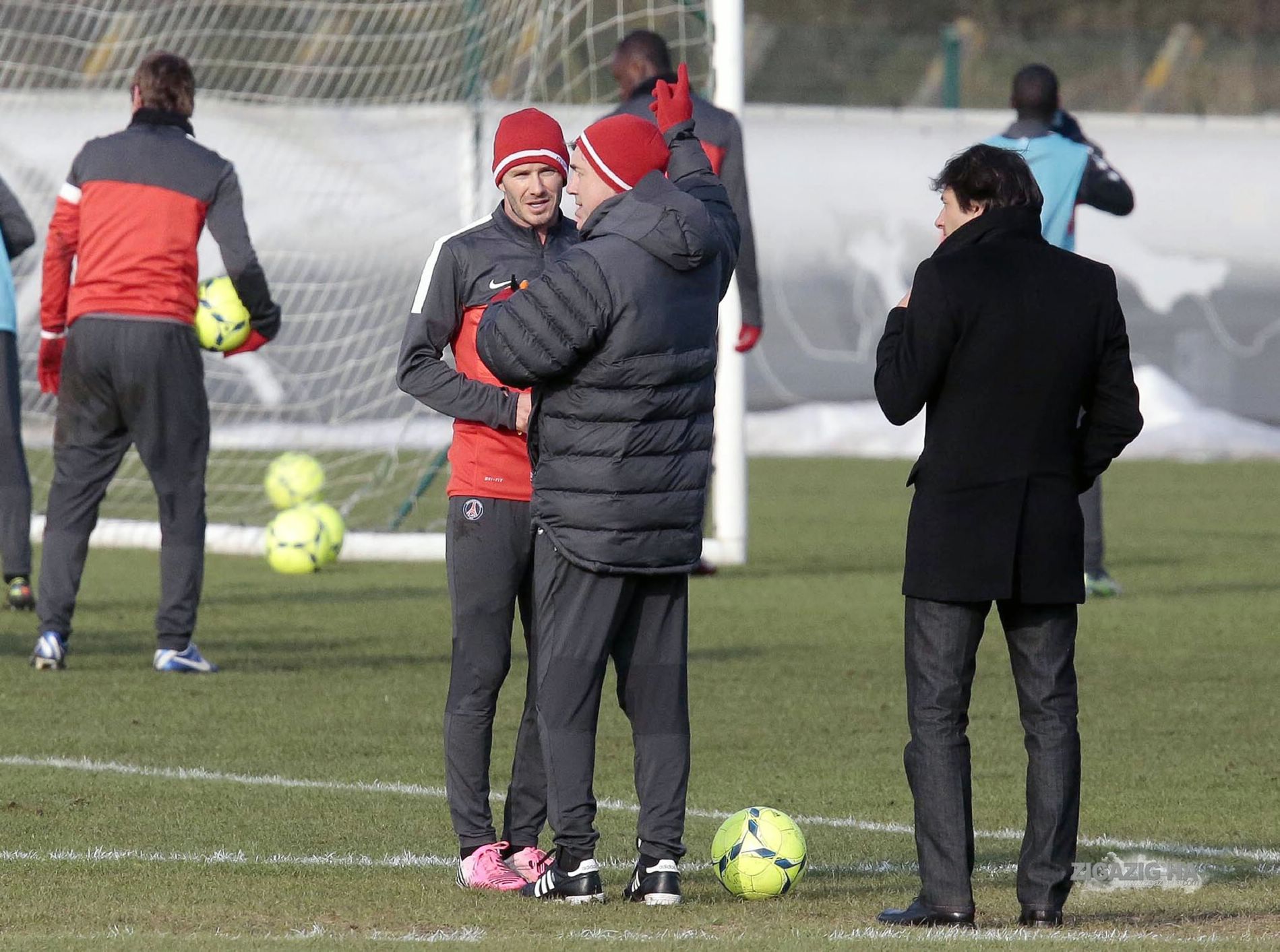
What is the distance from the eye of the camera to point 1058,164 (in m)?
11.3

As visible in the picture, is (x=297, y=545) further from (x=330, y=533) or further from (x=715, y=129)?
(x=715, y=129)

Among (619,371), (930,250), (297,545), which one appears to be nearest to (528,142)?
(619,371)

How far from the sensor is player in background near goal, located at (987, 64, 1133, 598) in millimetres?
11297

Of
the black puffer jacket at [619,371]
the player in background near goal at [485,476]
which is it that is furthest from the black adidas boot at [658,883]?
the black puffer jacket at [619,371]

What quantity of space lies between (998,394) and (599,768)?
2810mm

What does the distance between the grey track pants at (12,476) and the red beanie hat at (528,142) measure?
5.07 meters

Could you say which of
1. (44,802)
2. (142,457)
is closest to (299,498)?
(142,457)

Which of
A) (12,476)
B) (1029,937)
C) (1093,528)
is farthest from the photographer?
(1093,528)

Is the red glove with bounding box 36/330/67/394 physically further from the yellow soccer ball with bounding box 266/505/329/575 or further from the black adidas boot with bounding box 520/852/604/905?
the black adidas boot with bounding box 520/852/604/905

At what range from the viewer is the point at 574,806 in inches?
214

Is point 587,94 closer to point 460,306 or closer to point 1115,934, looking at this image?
point 460,306

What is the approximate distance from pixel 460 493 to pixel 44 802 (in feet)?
5.72

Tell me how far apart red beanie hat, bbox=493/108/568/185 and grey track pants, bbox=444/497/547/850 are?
0.83 meters

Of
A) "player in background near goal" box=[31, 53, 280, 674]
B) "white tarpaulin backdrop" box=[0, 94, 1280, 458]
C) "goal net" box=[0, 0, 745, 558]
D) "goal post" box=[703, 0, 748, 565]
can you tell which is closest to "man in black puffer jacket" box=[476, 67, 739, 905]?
"player in background near goal" box=[31, 53, 280, 674]
